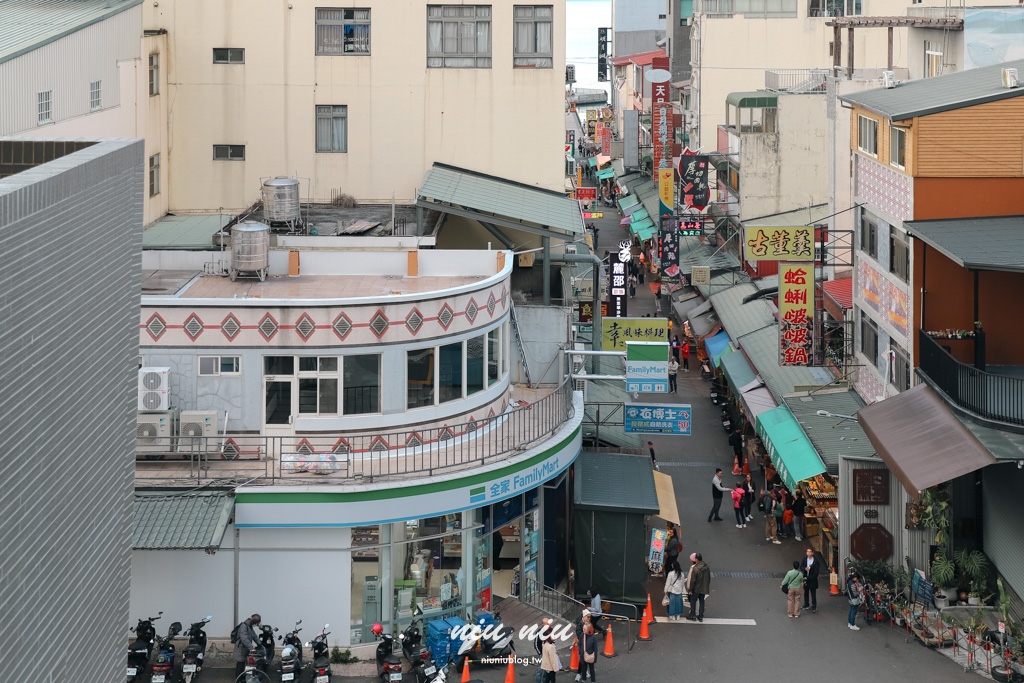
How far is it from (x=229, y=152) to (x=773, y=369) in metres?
16.1

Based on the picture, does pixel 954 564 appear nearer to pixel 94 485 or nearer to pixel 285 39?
pixel 94 485

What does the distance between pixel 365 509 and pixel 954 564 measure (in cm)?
1151

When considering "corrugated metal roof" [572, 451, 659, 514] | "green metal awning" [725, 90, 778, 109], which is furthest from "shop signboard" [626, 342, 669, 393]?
"green metal awning" [725, 90, 778, 109]

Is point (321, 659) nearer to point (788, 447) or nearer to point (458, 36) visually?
point (788, 447)

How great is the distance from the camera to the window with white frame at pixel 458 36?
3866 cm

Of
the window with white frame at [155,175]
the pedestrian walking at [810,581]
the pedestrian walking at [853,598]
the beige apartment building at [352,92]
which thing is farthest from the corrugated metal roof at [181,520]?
the beige apartment building at [352,92]

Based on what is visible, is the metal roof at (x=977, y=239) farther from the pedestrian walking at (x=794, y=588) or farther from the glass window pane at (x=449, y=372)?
the glass window pane at (x=449, y=372)

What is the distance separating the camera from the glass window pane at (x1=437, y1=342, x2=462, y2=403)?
27844 millimetres

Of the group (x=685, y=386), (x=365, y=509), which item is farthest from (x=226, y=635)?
(x=685, y=386)

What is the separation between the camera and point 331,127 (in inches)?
1545

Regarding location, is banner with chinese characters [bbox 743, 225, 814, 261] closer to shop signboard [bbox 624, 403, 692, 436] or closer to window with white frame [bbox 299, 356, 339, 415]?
shop signboard [bbox 624, 403, 692, 436]

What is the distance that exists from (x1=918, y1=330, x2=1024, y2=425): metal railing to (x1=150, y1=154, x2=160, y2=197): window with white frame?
20.7 meters

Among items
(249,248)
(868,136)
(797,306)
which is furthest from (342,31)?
(797,306)

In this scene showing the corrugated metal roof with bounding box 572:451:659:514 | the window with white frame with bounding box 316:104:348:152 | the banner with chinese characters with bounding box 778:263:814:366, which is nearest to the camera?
the corrugated metal roof with bounding box 572:451:659:514
